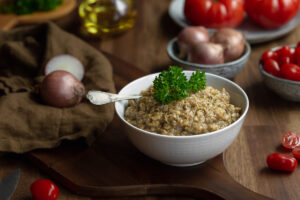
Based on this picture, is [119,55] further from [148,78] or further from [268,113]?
[268,113]

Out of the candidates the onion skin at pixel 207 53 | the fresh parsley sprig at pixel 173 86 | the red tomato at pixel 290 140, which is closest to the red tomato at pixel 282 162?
the red tomato at pixel 290 140

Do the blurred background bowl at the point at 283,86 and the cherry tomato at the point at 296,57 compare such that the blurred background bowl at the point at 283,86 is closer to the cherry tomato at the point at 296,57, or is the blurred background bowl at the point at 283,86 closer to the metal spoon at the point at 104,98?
the cherry tomato at the point at 296,57

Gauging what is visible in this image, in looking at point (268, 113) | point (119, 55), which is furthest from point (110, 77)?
point (268, 113)

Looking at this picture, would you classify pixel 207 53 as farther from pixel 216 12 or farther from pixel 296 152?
pixel 296 152

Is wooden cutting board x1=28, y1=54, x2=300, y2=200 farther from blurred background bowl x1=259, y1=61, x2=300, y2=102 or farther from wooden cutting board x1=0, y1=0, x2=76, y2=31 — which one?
wooden cutting board x1=0, y1=0, x2=76, y2=31

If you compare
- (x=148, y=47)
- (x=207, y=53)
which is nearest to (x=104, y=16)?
(x=148, y=47)

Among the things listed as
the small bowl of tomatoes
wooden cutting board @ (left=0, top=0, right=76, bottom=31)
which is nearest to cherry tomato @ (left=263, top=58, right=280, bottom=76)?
the small bowl of tomatoes
